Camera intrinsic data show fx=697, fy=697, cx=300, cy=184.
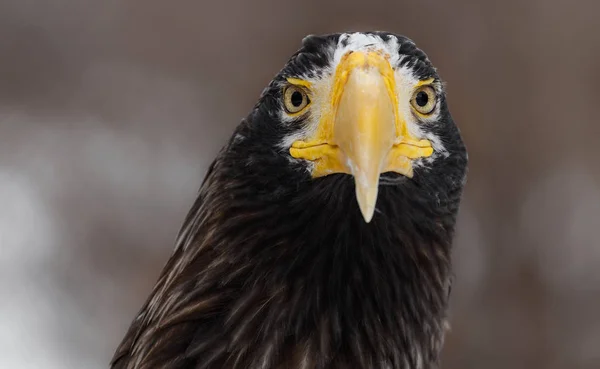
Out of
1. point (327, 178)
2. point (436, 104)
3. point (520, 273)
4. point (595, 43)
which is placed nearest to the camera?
point (327, 178)

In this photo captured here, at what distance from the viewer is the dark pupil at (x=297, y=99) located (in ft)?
3.84

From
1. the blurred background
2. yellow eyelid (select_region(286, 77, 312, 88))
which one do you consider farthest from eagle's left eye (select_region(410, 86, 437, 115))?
the blurred background

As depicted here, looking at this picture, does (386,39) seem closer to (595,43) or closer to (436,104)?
(436,104)

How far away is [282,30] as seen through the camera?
170 inches

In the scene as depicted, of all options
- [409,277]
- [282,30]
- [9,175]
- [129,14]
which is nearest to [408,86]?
[409,277]

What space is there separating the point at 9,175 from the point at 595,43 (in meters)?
3.73

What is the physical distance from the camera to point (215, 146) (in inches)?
178

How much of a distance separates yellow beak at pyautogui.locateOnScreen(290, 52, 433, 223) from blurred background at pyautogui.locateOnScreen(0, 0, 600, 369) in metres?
3.15

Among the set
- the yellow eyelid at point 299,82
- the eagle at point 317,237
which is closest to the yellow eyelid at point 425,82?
the eagle at point 317,237

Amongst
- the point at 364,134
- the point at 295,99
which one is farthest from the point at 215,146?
the point at 364,134

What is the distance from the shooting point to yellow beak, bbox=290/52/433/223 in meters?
0.98

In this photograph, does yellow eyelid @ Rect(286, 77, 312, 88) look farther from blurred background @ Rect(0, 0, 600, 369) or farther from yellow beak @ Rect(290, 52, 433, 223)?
blurred background @ Rect(0, 0, 600, 369)

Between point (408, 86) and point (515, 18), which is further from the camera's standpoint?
point (515, 18)

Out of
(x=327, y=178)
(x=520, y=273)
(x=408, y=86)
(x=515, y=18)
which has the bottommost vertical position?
(x=520, y=273)
